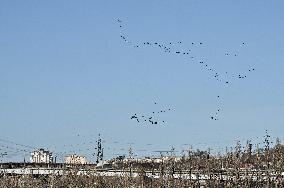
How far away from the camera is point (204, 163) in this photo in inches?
631

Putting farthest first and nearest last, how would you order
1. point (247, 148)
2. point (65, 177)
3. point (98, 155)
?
point (98, 155)
point (65, 177)
point (247, 148)

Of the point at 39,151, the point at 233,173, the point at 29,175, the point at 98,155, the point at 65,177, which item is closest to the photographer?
the point at 233,173

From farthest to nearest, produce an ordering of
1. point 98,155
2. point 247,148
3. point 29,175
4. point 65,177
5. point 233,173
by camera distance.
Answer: point 98,155
point 29,175
point 65,177
point 247,148
point 233,173

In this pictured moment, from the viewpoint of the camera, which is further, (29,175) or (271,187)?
(29,175)

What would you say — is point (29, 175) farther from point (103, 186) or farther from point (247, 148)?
point (247, 148)

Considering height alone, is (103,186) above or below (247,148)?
below

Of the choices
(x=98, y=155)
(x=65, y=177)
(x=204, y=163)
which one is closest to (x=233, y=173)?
(x=204, y=163)

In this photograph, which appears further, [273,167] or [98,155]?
[98,155]

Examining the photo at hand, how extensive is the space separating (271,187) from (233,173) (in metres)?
1.05

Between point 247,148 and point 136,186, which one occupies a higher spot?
point 247,148

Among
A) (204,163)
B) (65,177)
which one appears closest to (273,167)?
(204,163)

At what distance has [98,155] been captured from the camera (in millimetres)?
110438

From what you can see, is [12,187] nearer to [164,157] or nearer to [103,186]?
[103,186]

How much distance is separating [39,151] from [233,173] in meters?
117
